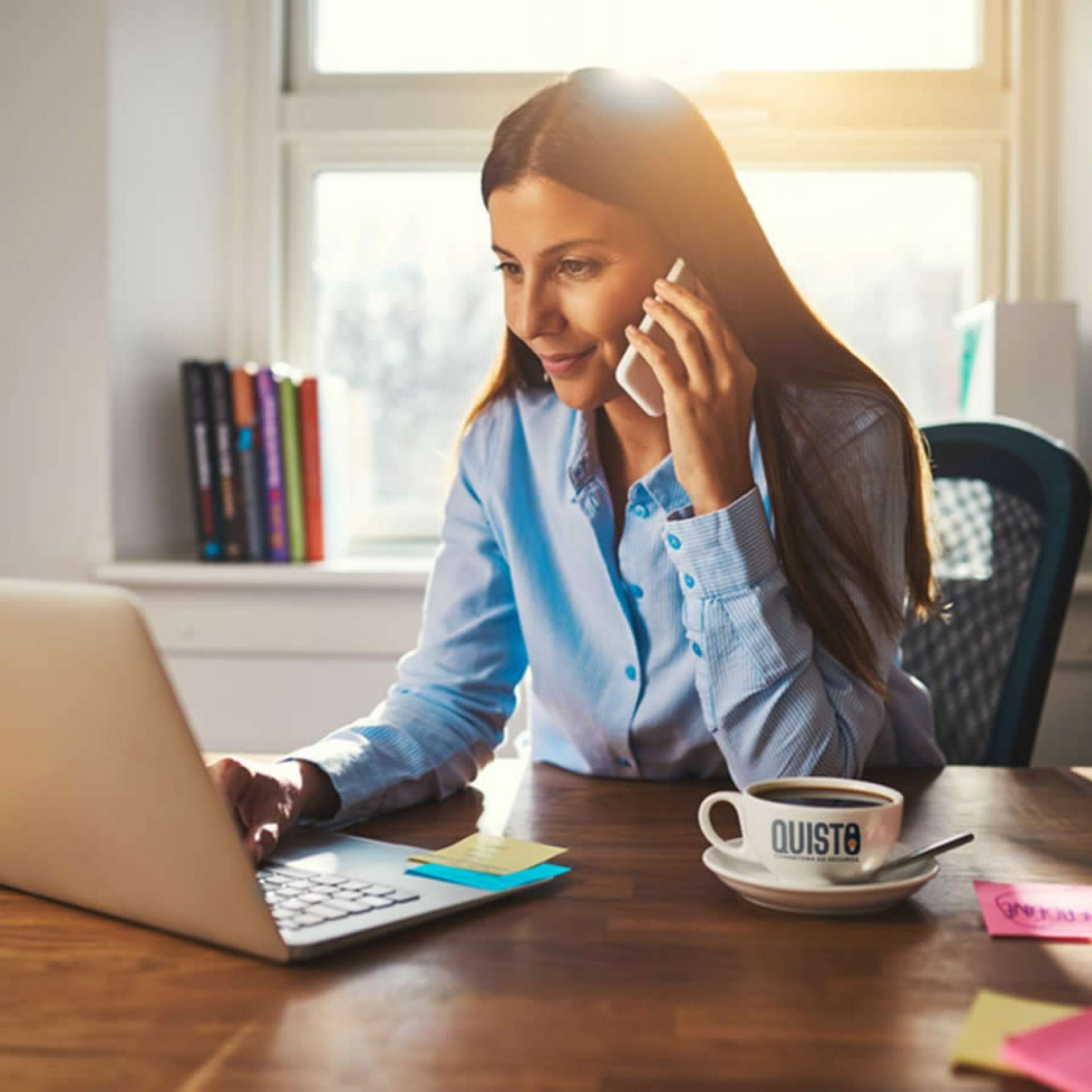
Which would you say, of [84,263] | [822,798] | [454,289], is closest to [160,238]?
[84,263]

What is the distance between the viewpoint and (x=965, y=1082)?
0.57 metres

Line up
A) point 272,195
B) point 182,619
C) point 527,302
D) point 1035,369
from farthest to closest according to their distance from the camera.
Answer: point 272,195 → point 182,619 → point 1035,369 → point 527,302

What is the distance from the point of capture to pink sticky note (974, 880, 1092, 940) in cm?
77

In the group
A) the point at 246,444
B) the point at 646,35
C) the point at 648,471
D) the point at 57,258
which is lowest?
the point at 246,444

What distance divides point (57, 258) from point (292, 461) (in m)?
0.54

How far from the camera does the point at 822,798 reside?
869 mm

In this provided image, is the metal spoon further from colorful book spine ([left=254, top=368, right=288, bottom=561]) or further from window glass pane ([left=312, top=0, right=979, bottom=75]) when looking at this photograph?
window glass pane ([left=312, top=0, right=979, bottom=75])

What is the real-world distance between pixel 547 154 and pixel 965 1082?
0.94 m

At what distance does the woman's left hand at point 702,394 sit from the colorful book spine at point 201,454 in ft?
4.09

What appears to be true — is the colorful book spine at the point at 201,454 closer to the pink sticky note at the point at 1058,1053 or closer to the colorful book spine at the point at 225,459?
the colorful book spine at the point at 225,459

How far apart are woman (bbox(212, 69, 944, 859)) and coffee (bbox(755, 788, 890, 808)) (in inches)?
Answer: 10.8

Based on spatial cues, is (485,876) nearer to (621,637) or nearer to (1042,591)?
(621,637)

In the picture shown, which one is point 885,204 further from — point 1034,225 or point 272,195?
point 272,195

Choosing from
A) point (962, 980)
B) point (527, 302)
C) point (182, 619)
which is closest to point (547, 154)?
point (527, 302)
